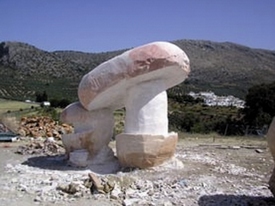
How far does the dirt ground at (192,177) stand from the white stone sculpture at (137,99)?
530 mm

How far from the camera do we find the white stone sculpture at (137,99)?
33.3 ft

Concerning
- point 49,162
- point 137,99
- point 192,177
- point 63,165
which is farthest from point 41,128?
point 192,177

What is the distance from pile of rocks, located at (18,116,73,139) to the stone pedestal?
7624mm

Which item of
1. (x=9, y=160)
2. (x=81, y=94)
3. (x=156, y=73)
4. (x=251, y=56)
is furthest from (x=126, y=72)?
(x=251, y=56)

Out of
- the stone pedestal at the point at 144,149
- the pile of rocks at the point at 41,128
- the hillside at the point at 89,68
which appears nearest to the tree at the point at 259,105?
the pile of rocks at the point at 41,128

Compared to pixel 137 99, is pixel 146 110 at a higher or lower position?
lower

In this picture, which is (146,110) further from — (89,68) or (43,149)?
(89,68)

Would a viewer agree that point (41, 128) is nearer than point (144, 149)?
No

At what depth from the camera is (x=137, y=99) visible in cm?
1062

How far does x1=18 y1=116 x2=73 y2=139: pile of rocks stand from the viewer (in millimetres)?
18219

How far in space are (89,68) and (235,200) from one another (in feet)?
231

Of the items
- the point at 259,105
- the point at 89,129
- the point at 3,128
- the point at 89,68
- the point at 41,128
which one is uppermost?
the point at 89,68

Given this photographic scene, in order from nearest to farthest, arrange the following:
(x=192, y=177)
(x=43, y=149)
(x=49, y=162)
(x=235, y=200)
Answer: (x=235, y=200) → (x=192, y=177) → (x=49, y=162) → (x=43, y=149)

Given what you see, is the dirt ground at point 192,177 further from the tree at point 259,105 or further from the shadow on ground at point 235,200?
the tree at point 259,105
